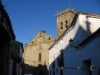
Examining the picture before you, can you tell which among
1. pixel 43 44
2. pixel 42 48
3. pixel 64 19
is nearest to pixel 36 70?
pixel 42 48

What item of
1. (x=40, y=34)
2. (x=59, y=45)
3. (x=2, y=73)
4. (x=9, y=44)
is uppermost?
(x=40, y=34)

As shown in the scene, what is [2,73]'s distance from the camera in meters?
12.4

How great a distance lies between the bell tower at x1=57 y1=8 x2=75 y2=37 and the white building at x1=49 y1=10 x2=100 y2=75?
50.0 feet

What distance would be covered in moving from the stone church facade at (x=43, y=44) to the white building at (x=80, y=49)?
15836 mm

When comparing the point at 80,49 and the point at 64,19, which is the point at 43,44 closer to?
the point at 64,19

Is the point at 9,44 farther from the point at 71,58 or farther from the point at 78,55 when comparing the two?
the point at 71,58

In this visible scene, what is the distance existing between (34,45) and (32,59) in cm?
298

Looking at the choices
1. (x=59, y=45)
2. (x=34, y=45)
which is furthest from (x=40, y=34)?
(x=59, y=45)

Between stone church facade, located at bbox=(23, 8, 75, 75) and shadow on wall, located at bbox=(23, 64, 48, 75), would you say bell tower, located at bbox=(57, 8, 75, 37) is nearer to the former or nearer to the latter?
stone church facade, located at bbox=(23, 8, 75, 75)

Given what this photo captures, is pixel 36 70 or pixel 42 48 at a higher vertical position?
pixel 42 48

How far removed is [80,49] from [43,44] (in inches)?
1272

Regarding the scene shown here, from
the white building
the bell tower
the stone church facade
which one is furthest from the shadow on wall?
the white building

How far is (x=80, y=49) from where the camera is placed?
821 inches

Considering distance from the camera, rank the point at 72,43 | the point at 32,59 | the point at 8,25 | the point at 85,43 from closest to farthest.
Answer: the point at 8,25, the point at 85,43, the point at 72,43, the point at 32,59
